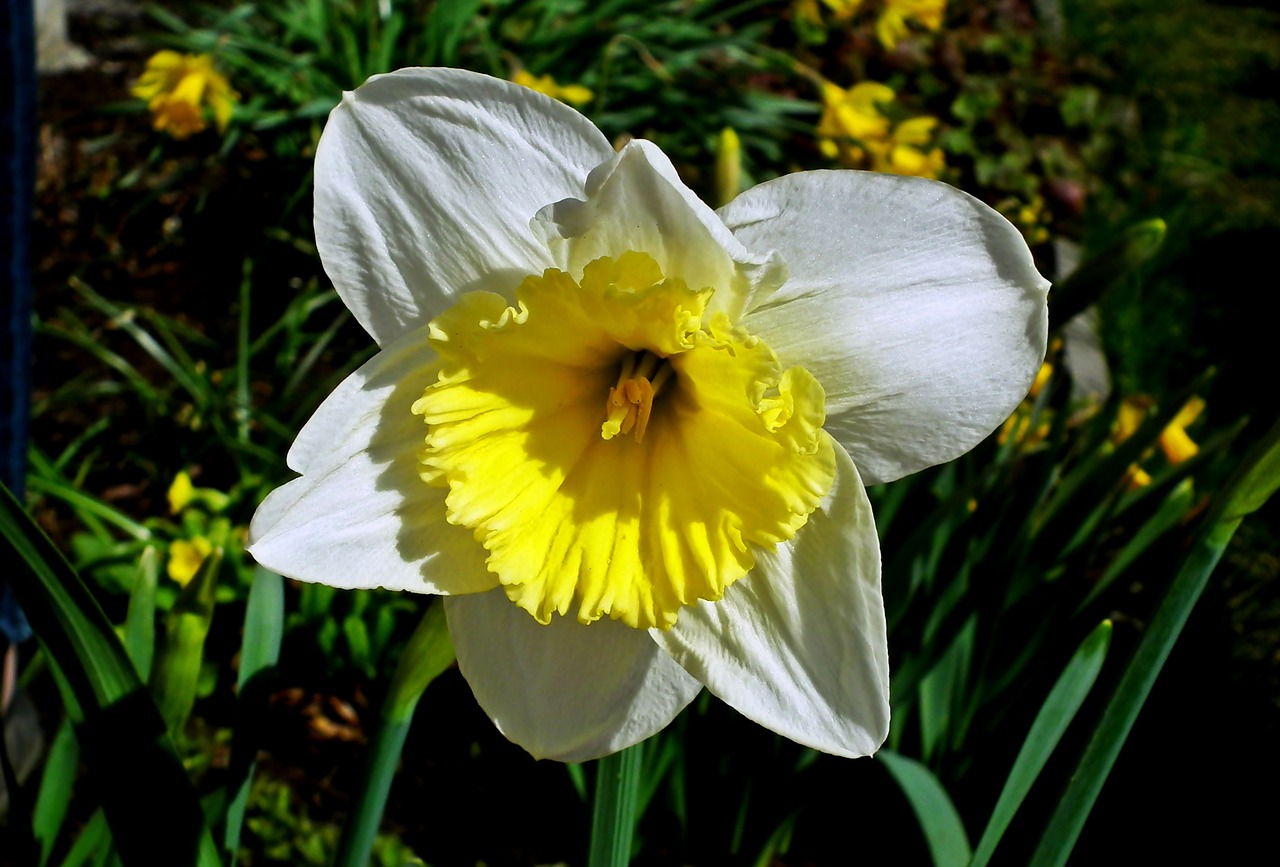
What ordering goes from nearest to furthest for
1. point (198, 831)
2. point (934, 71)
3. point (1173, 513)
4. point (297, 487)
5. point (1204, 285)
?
point (297, 487) < point (198, 831) < point (1173, 513) < point (1204, 285) < point (934, 71)

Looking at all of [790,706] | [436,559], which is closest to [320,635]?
A: [436,559]

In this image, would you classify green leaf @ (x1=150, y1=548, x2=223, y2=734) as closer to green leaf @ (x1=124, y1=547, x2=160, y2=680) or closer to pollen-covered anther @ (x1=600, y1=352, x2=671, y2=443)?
green leaf @ (x1=124, y1=547, x2=160, y2=680)

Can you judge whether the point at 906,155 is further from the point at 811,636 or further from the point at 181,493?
the point at 811,636

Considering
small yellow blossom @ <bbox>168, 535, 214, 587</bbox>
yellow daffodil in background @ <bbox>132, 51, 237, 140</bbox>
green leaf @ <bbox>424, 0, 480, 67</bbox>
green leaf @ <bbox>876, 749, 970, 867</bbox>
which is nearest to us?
green leaf @ <bbox>876, 749, 970, 867</bbox>

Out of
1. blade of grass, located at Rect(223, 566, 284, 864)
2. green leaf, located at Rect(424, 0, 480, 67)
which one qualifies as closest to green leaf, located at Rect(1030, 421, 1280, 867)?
blade of grass, located at Rect(223, 566, 284, 864)

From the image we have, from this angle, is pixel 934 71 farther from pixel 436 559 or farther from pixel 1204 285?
pixel 436 559

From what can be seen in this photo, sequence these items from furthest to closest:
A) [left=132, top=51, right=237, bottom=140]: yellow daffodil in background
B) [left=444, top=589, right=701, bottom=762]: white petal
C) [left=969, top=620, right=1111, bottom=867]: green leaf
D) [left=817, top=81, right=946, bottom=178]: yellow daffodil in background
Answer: [left=817, top=81, right=946, bottom=178]: yellow daffodil in background < [left=132, top=51, right=237, bottom=140]: yellow daffodil in background < [left=969, top=620, right=1111, bottom=867]: green leaf < [left=444, top=589, right=701, bottom=762]: white petal
